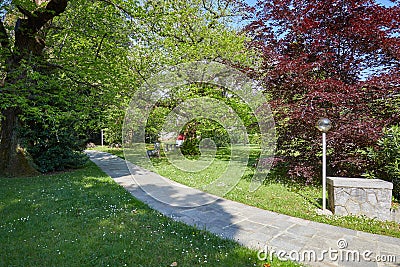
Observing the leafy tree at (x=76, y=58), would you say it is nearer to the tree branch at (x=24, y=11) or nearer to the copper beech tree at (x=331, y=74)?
the tree branch at (x=24, y=11)

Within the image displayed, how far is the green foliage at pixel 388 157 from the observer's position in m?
3.72

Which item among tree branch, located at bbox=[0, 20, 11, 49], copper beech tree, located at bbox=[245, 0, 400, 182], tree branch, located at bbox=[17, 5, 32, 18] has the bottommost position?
copper beech tree, located at bbox=[245, 0, 400, 182]

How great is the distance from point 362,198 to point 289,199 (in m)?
1.15

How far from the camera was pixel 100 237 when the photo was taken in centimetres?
277

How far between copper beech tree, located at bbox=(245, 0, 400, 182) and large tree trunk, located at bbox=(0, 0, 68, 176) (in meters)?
4.75

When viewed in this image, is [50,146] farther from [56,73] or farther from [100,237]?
[100,237]

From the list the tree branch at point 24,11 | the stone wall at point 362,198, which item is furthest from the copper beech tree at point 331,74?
the tree branch at point 24,11

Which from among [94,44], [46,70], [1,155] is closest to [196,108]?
[94,44]

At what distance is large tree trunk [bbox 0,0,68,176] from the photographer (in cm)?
563

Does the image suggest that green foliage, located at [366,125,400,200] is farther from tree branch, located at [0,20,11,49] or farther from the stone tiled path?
tree branch, located at [0,20,11,49]

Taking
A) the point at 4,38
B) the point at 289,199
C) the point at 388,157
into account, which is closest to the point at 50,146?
the point at 4,38

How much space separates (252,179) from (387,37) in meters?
3.84

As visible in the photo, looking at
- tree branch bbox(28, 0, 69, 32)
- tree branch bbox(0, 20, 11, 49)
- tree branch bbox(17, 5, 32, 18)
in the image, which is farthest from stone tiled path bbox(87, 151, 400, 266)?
tree branch bbox(0, 20, 11, 49)

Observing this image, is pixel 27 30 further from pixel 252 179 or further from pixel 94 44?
pixel 252 179
